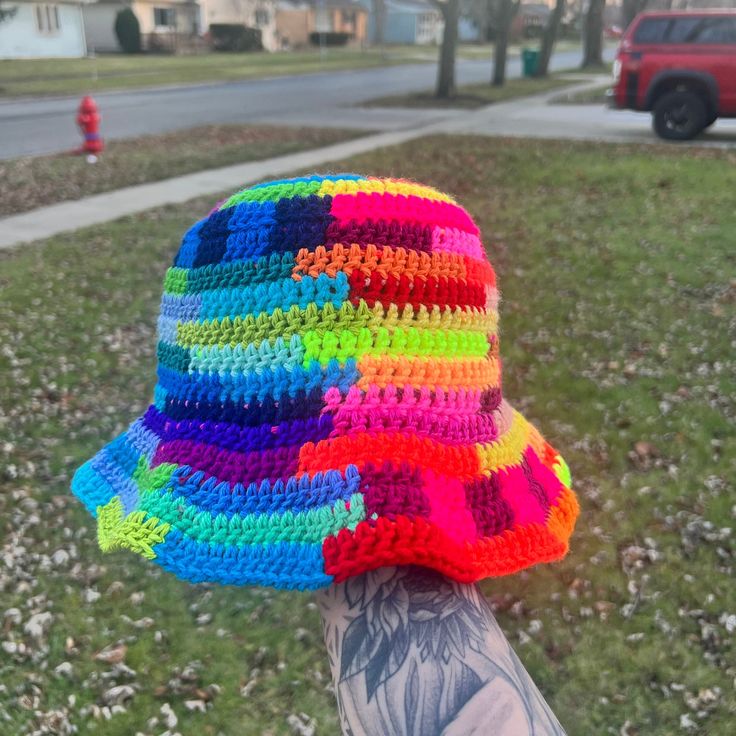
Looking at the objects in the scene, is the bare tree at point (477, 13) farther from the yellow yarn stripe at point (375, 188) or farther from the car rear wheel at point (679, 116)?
the yellow yarn stripe at point (375, 188)

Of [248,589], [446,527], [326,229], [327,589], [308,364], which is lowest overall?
[248,589]

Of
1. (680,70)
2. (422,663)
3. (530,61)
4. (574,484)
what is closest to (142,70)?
(530,61)

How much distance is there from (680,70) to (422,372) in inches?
499

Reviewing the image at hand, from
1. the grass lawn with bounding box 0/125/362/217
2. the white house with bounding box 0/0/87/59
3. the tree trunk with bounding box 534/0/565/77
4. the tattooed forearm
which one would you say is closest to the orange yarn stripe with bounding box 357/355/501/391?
the tattooed forearm

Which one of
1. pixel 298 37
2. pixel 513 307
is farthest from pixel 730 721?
pixel 298 37

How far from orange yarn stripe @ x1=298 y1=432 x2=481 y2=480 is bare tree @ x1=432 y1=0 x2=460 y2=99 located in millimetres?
19116

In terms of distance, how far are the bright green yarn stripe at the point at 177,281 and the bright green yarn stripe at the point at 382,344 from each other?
0.39m

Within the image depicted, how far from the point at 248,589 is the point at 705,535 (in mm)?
2265

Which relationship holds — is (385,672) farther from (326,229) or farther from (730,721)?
(730,721)

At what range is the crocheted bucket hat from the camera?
134 centimetres

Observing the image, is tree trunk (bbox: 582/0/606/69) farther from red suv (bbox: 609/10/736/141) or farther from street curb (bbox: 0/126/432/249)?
street curb (bbox: 0/126/432/249)

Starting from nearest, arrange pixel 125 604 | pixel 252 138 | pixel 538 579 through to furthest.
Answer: pixel 125 604 < pixel 538 579 < pixel 252 138

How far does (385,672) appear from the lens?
130cm

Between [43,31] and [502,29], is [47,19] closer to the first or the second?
[43,31]
